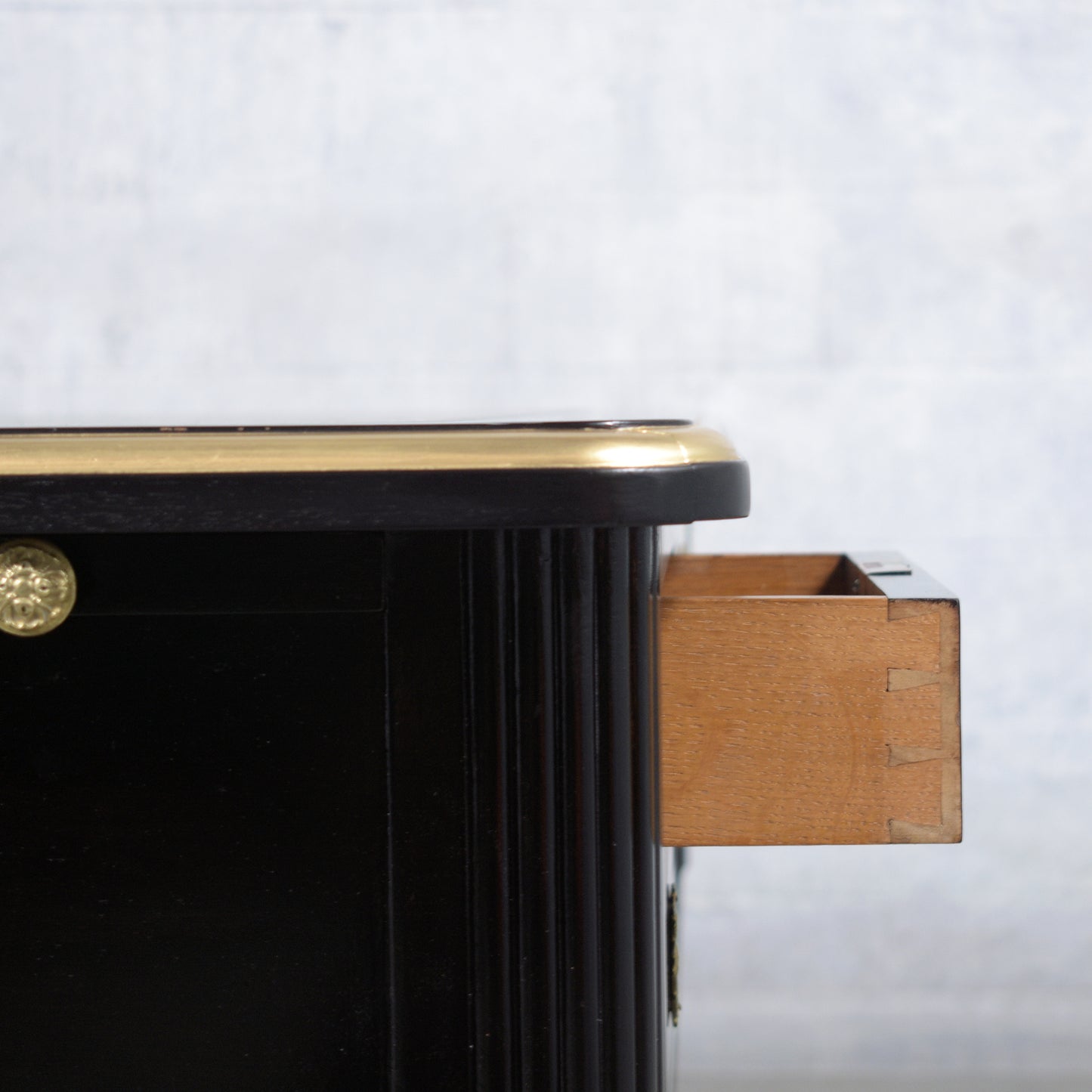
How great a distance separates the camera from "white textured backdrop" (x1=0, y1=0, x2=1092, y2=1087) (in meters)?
1.66

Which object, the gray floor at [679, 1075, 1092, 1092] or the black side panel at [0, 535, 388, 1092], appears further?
the gray floor at [679, 1075, 1092, 1092]

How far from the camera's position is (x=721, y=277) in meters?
1.69

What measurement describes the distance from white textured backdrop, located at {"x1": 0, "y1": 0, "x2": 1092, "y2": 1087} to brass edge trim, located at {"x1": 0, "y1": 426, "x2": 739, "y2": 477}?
3.94 ft

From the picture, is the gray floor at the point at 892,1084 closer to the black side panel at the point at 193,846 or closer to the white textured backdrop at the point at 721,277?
the white textured backdrop at the point at 721,277

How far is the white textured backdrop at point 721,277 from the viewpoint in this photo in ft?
5.44

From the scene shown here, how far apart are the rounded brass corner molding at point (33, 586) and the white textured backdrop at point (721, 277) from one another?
1.22 meters

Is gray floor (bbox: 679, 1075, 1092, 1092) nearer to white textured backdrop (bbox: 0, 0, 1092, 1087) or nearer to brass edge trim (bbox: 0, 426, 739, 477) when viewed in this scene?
white textured backdrop (bbox: 0, 0, 1092, 1087)

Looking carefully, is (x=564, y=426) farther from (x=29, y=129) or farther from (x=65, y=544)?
(x=29, y=129)

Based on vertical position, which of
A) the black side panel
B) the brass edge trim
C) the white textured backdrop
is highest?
the white textured backdrop

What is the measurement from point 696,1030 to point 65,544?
53.3 inches

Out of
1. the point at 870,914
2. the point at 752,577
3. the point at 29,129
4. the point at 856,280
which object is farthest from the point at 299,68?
the point at 870,914

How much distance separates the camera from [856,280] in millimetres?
1671

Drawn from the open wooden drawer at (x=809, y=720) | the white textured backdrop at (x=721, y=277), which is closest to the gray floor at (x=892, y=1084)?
the white textured backdrop at (x=721, y=277)

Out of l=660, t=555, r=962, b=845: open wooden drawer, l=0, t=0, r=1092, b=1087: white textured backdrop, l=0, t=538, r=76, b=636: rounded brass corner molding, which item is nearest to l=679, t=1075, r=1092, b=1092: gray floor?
l=0, t=0, r=1092, b=1087: white textured backdrop
